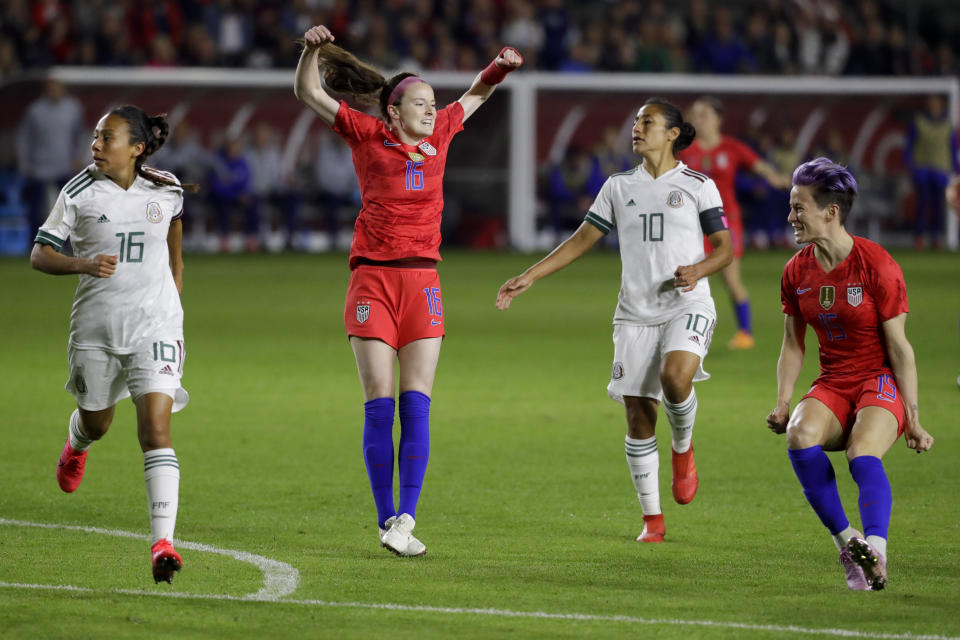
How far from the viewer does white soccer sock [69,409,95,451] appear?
7398 mm

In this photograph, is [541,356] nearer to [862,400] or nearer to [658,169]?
[658,169]

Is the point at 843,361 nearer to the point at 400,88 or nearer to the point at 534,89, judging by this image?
the point at 400,88

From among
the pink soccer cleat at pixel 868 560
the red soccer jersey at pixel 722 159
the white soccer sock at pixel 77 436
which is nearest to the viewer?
the pink soccer cleat at pixel 868 560

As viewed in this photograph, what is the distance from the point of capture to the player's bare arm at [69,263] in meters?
6.24

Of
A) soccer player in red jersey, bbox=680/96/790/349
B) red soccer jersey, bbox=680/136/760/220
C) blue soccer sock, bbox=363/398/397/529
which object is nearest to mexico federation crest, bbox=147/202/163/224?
blue soccer sock, bbox=363/398/397/529

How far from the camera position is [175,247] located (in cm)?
711

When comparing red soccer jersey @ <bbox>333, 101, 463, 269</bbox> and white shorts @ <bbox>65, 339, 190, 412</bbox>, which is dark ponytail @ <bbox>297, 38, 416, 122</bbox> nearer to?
red soccer jersey @ <bbox>333, 101, 463, 269</bbox>

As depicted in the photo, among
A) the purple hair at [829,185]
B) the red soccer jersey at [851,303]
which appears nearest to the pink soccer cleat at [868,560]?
the red soccer jersey at [851,303]

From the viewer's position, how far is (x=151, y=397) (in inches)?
254

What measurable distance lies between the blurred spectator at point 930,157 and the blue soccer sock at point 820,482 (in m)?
23.6

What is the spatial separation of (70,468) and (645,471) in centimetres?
277

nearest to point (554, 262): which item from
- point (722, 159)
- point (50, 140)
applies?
point (722, 159)

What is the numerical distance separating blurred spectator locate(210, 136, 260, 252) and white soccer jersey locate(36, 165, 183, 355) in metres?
21.2

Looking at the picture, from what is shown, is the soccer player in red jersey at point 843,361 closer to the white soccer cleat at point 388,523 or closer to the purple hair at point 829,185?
the purple hair at point 829,185
